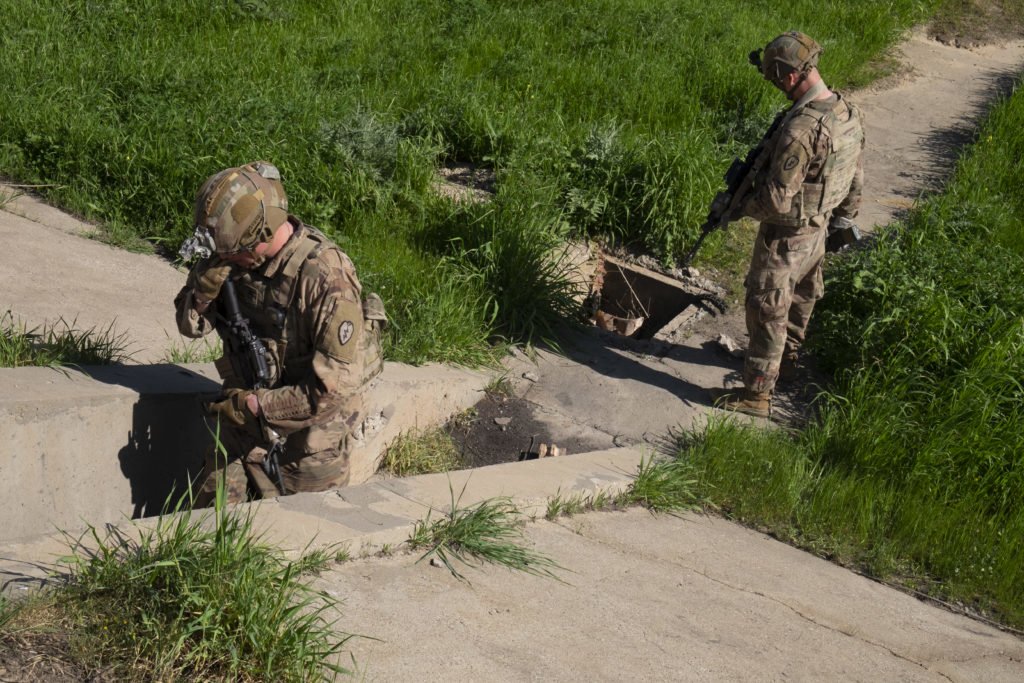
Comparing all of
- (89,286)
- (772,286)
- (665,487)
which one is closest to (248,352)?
(665,487)

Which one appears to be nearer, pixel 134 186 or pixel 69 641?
pixel 69 641

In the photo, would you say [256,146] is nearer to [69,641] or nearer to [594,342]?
[594,342]

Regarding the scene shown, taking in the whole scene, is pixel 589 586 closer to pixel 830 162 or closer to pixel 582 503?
pixel 582 503

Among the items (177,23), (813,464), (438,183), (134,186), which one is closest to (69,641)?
(813,464)

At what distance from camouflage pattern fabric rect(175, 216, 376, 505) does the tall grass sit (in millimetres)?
1689

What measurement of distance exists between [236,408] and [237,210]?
0.74m

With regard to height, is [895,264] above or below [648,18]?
below

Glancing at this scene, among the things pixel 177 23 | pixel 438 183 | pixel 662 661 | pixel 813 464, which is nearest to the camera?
pixel 662 661

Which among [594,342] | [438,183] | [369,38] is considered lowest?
[594,342]

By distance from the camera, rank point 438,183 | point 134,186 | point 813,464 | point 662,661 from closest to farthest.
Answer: point 662,661 < point 813,464 < point 134,186 < point 438,183

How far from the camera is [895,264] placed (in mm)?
6379

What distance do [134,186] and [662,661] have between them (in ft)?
15.3

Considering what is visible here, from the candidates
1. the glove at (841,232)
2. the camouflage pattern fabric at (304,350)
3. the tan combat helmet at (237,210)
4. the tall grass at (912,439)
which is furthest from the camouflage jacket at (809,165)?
the tan combat helmet at (237,210)

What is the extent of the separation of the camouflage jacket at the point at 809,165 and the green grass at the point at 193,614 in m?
3.28
